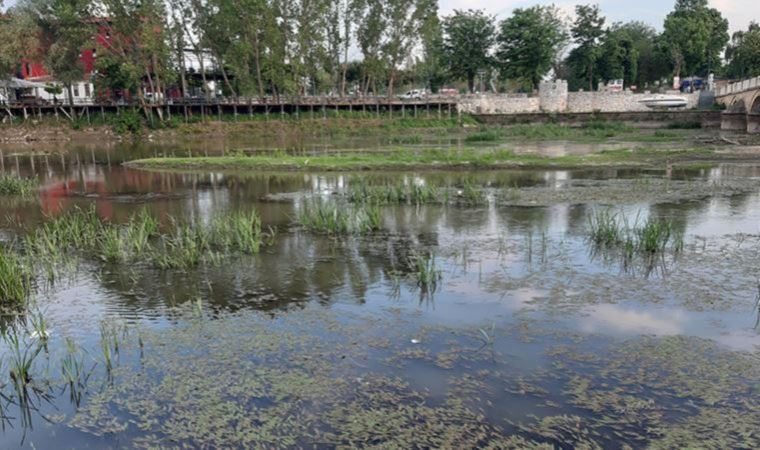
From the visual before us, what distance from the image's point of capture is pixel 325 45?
192 feet

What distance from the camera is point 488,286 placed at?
9086mm

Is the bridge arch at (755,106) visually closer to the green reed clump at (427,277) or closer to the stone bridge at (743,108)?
the stone bridge at (743,108)

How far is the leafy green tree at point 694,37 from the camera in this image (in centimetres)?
6850

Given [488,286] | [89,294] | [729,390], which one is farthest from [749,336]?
[89,294]

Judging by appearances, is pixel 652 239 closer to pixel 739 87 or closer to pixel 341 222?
pixel 341 222

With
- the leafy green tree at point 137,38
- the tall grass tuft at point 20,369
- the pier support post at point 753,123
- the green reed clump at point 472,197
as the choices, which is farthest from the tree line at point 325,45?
the tall grass tuft at point 20,369

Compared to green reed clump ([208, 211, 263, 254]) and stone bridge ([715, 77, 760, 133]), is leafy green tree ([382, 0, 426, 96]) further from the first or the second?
green reed clump ([208, 211, 263, 254])

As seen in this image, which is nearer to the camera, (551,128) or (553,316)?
(553,316)

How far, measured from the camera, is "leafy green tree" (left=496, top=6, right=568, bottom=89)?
64375 millimetres

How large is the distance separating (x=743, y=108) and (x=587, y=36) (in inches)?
975

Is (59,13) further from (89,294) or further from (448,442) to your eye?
(448,442)

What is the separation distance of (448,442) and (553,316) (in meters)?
3.30

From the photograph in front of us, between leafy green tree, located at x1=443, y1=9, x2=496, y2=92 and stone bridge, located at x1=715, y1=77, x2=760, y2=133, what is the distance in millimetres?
26184

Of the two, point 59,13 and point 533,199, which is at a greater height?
point 59,13
